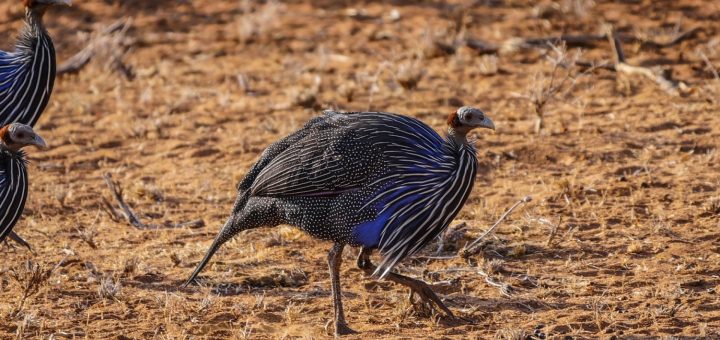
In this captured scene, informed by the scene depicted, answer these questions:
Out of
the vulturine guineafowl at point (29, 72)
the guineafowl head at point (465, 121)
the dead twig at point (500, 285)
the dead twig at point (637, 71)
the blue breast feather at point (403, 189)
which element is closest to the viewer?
the blue breast feather at point (403, 189)

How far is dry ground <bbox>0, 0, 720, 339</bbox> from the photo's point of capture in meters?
5.19

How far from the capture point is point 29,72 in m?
6.10

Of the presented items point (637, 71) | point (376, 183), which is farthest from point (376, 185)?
point (637, 71)

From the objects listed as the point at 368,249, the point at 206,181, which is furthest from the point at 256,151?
the point at 368,249

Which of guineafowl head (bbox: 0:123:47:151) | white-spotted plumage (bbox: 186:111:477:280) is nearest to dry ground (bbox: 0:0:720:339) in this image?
white-spotted plumage (bbox: 186:111:477:280)

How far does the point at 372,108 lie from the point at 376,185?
3.41 m

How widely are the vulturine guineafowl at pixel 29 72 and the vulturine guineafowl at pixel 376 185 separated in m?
1.63

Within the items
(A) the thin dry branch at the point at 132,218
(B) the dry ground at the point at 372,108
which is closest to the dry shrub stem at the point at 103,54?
(B) the dry ground at the point at 372,108

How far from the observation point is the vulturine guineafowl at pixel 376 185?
4.88 meters

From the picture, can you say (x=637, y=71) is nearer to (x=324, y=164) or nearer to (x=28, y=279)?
(x=324, y=164)

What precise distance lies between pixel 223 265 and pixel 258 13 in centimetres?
487

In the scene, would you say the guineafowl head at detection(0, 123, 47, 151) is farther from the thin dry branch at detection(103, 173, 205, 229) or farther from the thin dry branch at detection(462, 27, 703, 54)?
the thin dry branch at detection(462, 27, 703, 54)

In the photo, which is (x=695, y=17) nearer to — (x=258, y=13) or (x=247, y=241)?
(x=258, y=13)

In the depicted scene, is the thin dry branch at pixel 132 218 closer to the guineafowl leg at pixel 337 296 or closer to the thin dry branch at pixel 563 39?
the guineafowl leg at pixel 337 296
